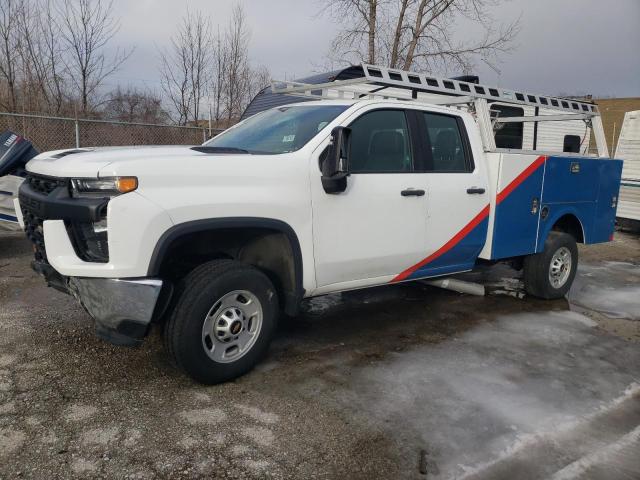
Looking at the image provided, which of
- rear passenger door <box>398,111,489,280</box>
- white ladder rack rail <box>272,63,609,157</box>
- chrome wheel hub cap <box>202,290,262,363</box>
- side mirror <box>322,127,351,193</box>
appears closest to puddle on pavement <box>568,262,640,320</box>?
rear passenger door <box>398,111,489,280</box>

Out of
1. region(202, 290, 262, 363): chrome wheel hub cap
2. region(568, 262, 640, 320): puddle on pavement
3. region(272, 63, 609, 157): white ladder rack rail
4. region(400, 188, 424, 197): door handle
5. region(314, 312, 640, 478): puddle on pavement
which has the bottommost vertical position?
region(314, 312, 640, 478): puddle on pavement

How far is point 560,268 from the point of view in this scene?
5922 millimetres

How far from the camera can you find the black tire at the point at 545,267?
5.63m

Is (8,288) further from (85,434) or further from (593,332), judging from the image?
(593,332)

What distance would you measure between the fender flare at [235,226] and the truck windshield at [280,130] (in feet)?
2.06

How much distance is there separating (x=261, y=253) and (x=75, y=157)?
4.43 feet

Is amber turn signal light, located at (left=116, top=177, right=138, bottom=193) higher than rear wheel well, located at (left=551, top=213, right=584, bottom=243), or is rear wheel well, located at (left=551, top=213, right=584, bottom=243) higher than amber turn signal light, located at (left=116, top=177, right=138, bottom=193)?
amber turn signal light, located at (left=116, top=177, right=138, bottom=193)

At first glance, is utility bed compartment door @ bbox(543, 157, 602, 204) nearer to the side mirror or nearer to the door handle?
the door handle

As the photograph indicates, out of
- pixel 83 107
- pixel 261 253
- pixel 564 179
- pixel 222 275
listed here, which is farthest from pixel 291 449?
pixel 83 107

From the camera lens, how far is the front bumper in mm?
2967

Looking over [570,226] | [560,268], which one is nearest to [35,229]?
[560,268]

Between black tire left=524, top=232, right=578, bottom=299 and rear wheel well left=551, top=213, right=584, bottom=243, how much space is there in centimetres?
17

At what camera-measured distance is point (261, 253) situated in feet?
12.4

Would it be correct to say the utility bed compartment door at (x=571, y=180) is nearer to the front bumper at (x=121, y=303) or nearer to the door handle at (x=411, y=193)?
the door handle at (x=411, y=193)
